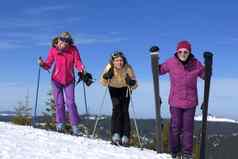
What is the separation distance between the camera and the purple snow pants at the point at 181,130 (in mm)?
12125

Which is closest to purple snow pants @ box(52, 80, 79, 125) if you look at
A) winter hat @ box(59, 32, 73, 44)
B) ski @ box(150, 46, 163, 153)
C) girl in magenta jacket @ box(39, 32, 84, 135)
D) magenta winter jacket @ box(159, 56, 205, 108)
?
girl in magenta jacket @ box(39, 32, 84, 135)

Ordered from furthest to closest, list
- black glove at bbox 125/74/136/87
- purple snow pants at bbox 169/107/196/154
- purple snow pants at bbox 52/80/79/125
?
purple snow pants at bbox 52/80/79/125 < black glove at bbox 125/74/136/87 < purple snow pants at bbox 169/107/196/154

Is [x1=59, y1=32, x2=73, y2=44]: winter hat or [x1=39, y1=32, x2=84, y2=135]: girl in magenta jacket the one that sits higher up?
[x1=59, y1=32, x2=73, y2=44]: winter hat

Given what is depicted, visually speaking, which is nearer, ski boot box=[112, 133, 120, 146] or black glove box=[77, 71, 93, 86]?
ski boot box=[112, 133, 120, 146]

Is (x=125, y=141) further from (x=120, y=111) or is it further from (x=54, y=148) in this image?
(x=54, y=148)

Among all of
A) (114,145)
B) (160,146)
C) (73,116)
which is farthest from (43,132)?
(160,146)

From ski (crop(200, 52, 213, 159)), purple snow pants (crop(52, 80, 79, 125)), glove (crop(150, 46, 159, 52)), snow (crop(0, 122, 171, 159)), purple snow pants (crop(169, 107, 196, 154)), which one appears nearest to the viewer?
snow (crop(0, 122, 171, 159))

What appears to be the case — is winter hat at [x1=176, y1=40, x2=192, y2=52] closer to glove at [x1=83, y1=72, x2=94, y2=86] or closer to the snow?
the snow

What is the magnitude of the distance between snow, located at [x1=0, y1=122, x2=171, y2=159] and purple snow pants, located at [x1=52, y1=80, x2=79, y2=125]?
1.98 feet

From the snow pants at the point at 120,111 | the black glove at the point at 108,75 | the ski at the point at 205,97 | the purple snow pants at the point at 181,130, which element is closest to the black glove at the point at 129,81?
the snow pants at the point at 120,111

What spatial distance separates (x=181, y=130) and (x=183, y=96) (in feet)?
2.36

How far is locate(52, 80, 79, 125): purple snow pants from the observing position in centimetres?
1410

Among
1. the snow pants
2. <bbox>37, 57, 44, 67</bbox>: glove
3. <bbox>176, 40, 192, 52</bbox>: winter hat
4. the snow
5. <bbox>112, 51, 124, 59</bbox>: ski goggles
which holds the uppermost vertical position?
<bbox>176, 40, 192, 52</bbox>: winter hat

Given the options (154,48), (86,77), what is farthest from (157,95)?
(86,77)
